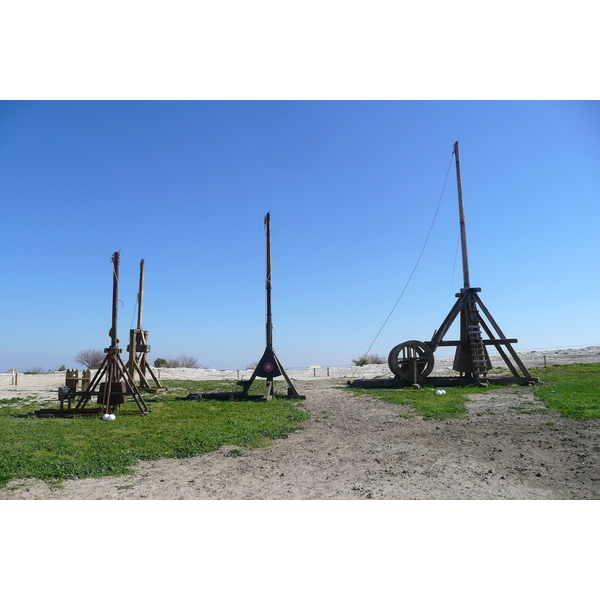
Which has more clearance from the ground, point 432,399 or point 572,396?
point 572,396

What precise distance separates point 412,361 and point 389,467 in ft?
36.9

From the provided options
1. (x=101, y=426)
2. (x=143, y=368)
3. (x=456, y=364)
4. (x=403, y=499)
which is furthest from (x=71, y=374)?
(x=456, y=364)

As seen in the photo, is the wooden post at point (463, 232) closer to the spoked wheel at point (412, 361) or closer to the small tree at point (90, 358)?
the spoked wheel at point (412, 361)

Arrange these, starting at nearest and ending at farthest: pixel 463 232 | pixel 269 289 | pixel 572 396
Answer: pixel 572 396, pixel 269 289, pixel 463 232

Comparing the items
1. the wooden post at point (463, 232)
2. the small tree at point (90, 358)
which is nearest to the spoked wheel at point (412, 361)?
the wooden post at point (463, 232)

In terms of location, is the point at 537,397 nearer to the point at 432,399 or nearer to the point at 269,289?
the point at 432,399

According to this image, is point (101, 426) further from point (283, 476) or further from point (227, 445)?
point (283, 476)

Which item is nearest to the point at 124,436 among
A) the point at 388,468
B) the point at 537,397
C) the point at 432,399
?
the point at 388,468

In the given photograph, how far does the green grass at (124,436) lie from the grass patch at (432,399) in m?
3.19

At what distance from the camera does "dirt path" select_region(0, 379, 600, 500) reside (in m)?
5.08

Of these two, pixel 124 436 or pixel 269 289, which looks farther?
pixel 269 289

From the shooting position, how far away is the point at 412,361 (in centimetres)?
1688

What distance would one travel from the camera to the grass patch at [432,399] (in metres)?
10.4

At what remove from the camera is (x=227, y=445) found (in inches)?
297
